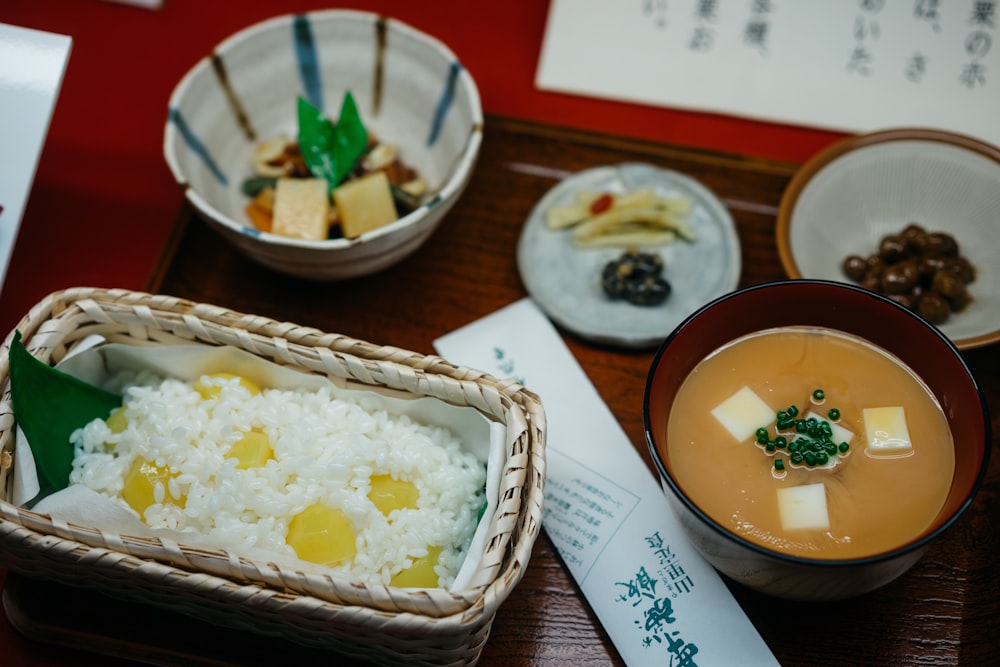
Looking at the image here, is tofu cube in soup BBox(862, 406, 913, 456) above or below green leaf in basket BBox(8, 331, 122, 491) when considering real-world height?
above

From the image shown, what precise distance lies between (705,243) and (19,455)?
4.37ft

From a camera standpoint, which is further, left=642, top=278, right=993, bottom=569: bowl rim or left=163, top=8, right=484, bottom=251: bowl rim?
left=163, top=8, right=484, bottom=251: bowl rim

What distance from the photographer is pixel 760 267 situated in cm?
178

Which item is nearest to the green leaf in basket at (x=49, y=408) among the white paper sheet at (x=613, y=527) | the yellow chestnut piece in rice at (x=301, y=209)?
the yellow chestnut piece in rice at (x=301, y=209)

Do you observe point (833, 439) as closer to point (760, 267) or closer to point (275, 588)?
point (760, 267)

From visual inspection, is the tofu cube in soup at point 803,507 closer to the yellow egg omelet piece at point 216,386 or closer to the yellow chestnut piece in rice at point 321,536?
the yellow chestnut piece in rice at point 321,536

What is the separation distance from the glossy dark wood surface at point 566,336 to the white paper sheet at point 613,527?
0.04 meters

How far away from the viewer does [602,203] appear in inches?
72.1

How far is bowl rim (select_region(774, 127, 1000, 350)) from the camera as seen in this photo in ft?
5.35

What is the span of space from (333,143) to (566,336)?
664 mm

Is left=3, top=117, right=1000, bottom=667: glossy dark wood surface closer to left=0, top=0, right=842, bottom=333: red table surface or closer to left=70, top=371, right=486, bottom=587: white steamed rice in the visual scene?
left=0, top=0, right=842, bottom=333: red table surface

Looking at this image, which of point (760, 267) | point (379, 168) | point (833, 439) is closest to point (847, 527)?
point (833, 439)

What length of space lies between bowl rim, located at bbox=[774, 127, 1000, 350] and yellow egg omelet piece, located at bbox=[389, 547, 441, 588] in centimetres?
86

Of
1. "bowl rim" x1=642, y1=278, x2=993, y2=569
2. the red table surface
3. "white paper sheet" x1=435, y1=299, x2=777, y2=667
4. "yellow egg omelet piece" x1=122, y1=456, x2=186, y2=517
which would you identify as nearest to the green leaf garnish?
the red table surface
